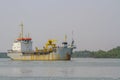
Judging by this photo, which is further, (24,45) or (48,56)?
(24,45)

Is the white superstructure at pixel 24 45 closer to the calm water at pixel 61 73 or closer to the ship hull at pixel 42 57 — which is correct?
the ship hull at pixel 42 57

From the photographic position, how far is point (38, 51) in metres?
136

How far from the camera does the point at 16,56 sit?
5517 inches

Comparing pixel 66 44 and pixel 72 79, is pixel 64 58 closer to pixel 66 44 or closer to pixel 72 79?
pixel 66 44

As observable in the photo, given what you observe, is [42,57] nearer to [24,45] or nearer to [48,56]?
[48,56]

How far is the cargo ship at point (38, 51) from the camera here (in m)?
130

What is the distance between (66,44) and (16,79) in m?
86.5

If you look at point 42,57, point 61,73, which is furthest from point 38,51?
point 61,73

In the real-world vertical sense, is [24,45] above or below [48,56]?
above

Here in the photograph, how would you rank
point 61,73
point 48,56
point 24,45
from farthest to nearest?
point 24,45, point 48,56, point 61,73

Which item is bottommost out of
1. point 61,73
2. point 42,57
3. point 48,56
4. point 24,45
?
point 61,73

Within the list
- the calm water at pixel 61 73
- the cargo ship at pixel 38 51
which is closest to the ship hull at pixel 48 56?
the cargo ship at pixel 38 51

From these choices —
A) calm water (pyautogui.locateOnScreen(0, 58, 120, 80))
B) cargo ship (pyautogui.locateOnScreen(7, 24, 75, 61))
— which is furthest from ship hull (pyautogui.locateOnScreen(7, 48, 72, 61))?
calm water (pyautogui.locateOnScreen(0, 58, 120, 80))

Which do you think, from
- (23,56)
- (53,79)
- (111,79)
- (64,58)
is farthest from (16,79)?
(23,56)
